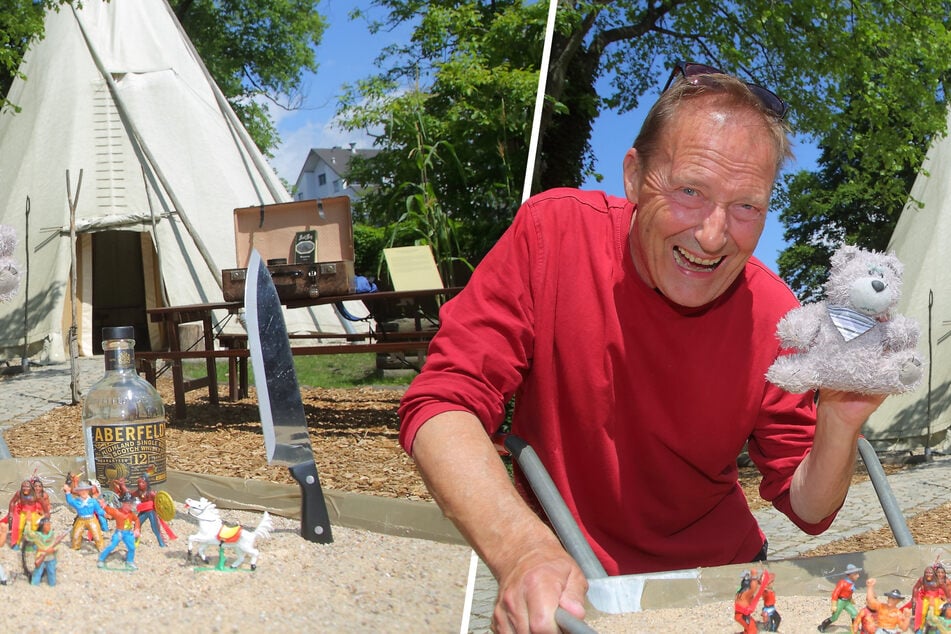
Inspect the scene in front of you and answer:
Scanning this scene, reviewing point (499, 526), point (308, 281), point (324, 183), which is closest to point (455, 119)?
point (308, 281)

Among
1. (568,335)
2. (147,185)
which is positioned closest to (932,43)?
(568,335)

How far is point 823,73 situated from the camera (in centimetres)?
161

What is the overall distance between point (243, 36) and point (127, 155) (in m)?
0.96

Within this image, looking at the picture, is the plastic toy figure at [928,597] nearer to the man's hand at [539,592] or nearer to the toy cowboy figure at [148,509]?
the man's hand at [539,592]

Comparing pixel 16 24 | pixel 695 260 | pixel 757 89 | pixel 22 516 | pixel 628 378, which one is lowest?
pixel 22 516

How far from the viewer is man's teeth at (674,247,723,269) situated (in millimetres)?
804

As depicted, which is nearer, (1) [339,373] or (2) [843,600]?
(2) [843,600]

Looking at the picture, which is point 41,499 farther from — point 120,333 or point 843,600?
point 843,600

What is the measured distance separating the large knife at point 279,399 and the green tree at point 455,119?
1066 millimetres

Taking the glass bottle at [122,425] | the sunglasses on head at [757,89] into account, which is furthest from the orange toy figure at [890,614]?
the glass bottle at [122,425]

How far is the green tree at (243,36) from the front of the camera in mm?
3363

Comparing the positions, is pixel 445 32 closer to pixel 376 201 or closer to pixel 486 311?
pixel 376 201

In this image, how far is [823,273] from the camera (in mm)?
1217

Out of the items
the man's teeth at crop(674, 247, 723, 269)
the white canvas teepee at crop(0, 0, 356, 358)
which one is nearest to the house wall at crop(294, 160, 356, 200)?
the white canvas teepee at crop(0, 0, 356, 358)
